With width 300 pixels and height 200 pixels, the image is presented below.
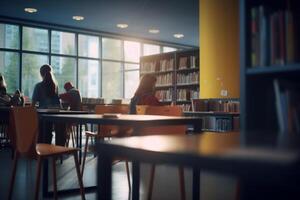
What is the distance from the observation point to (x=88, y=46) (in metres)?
10.6

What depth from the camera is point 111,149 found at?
0.95 meters

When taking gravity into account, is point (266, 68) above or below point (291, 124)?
above

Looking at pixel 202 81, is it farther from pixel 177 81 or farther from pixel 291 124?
pixel 291 124

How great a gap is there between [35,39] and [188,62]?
457 cm

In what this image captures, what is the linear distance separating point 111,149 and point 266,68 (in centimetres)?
60

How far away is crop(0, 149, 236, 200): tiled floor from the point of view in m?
2.95

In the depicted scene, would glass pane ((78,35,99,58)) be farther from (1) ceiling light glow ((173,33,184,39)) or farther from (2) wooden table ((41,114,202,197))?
(2) wooden table ((41,114,202,197))

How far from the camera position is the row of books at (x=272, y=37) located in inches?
45.0

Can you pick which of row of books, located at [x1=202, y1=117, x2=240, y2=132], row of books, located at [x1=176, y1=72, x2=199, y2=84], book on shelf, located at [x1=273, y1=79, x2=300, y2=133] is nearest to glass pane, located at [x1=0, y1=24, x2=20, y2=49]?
row of books, located at [x1=176, y1=72, x2=199, y2=84]

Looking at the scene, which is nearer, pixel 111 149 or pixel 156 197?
pixel 111 149

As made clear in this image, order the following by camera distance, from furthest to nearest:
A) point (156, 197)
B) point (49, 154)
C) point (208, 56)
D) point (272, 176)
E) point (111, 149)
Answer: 1. point (208, 56)
2. point (156, 197)
3. point (49, 154)
4. point (111, 149)
5. point (272, 176)

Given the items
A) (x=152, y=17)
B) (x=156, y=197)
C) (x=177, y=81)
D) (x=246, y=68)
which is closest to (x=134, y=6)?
(x=152, y=17)

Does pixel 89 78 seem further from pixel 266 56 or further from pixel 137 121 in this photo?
pixel 266 56

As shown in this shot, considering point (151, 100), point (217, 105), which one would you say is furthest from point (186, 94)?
point (151, 100)
